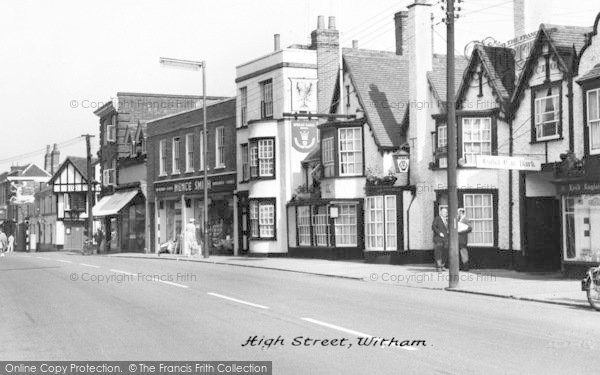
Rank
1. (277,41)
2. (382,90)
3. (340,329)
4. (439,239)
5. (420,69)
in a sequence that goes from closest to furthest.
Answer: (340,329) → (439,239) → (420,69) → (382,90) → (277,41)

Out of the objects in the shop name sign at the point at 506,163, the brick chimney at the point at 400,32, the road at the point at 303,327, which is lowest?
the road at the point at 303,327

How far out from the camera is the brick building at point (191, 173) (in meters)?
41.7

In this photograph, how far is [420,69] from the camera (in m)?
29.2

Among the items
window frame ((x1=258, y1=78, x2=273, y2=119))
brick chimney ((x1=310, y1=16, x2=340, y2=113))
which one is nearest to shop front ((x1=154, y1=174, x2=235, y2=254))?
window frame ((x1=258, y1=78, x2=273, y2=119))

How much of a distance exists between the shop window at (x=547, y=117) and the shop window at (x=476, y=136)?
2.41 m

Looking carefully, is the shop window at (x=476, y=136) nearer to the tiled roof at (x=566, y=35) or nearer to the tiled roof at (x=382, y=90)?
the tiled roof at (x=566, y=35)

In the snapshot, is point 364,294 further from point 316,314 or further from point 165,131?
point 165,131

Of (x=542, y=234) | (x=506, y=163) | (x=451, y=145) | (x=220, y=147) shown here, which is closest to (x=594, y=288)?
(x=451, y=145)

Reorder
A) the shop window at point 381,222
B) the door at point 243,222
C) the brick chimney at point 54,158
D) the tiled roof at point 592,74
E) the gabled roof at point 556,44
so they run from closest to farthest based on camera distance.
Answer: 1. the tiled roof at point 592,74
2. the gabled roof at point 556,44
3. the shop window at point 381,222
4. the door at point 243,222
5. the brick chimney at point 54,158

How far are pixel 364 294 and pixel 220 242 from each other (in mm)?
25034

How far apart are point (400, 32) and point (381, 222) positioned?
12.7m

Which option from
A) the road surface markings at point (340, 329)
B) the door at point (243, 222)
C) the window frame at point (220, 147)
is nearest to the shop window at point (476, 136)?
the road surface markings at point (340, 329)

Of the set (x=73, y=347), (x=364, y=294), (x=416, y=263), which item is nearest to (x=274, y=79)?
(x=416, y=263)

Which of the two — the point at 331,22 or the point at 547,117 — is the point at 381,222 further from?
the point at 331,22
